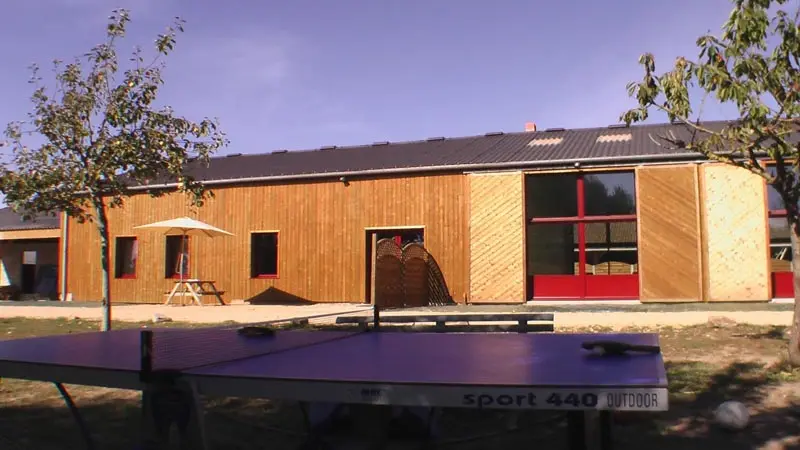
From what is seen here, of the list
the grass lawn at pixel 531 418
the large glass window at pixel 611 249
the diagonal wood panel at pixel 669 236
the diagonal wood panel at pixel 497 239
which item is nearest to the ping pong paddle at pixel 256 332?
the grass lawn at pixel 531 418

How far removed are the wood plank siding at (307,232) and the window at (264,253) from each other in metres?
0.24

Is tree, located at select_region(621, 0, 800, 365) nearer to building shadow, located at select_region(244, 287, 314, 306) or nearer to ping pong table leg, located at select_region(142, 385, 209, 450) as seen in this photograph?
ping pong table leg, located at select_region(142, 385, 209, 450)

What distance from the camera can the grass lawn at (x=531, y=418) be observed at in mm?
4754

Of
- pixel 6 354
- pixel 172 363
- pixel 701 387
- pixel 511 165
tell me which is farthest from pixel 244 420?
pixel 511 165

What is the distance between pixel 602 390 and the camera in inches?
87.7

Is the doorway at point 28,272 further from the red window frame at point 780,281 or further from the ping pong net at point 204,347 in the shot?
the red window frame at point 780,281

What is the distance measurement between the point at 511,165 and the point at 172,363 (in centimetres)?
1500

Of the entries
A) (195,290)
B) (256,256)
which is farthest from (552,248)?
(195,290)

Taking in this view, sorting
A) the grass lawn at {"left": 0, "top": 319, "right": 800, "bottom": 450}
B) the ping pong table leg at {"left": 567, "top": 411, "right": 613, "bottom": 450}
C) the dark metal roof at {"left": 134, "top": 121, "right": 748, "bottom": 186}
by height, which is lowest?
the grass lawn at {"left": 0, "top": 319, "right": 800, "bottom": 450}

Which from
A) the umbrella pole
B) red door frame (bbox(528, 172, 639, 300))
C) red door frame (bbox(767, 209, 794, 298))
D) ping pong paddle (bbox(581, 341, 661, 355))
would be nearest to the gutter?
red door frame (bbox(528, 172, 639, 300))

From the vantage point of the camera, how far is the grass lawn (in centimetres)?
475

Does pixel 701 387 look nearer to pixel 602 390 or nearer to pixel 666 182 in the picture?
pixel 602 390

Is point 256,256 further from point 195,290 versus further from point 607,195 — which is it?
Answer: point 607,195

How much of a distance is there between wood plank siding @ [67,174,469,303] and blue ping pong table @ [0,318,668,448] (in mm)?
Answer: 13795
